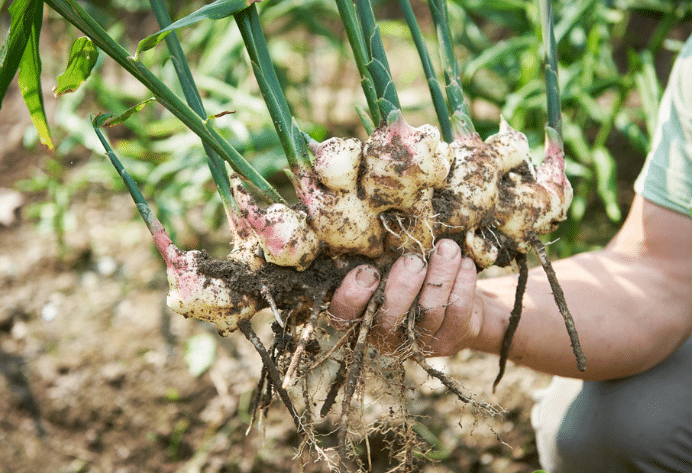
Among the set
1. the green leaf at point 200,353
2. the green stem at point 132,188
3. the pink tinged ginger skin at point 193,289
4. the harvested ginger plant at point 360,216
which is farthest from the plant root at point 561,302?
the green leaf at point 200,353

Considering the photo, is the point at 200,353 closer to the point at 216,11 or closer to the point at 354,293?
the point at 354,293

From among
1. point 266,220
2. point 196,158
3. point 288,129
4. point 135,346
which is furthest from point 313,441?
point 196,158

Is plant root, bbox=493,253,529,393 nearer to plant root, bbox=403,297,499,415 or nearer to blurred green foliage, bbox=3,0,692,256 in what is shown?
plant root, bbox=403,297,499,415

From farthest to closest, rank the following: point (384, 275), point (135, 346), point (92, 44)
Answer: point (135, 346)
point (384, 275)
point (92, 44)

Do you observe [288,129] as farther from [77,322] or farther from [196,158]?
[77,322]

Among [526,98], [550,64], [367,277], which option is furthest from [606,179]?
[367,277]

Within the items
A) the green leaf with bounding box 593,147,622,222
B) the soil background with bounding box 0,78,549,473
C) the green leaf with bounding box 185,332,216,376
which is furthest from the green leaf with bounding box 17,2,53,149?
the green leaf with bounding box 593,147,622,222

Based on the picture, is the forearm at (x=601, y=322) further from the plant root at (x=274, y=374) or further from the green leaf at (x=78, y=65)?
the green leaf at (x=78, y=65)
